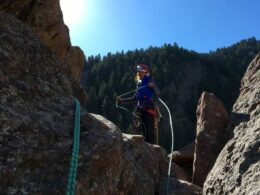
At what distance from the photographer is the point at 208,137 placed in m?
9.22

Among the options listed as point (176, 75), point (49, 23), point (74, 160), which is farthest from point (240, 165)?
point (176, 75)

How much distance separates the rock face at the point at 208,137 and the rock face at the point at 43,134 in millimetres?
2566

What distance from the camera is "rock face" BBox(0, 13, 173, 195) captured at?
14.3ft

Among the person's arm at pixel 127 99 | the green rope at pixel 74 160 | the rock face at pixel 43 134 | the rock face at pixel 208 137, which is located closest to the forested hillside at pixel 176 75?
the person's arm at pixel 127 99

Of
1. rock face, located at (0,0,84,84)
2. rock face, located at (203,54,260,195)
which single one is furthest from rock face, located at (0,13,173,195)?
rock face, located at (0,0,84,84)

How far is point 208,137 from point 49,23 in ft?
19.3

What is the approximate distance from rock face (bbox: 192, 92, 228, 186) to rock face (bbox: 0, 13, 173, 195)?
2566 millimetres

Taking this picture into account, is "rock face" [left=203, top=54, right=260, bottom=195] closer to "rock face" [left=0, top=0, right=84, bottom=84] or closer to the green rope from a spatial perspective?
the green rope

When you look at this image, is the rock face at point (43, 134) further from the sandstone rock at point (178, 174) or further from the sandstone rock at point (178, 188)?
the sandstone rock at point (178, 174)

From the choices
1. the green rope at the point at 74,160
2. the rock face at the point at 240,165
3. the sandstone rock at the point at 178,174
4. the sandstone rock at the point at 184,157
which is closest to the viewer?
the green rope at the point at 74,160

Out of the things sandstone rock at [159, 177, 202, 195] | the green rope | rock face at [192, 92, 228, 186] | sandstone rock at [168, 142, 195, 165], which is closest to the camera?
the green rope

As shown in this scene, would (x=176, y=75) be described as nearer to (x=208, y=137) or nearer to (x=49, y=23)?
(x=49, y=23)

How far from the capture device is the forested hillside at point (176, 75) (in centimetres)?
13200

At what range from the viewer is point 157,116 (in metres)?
13.7
